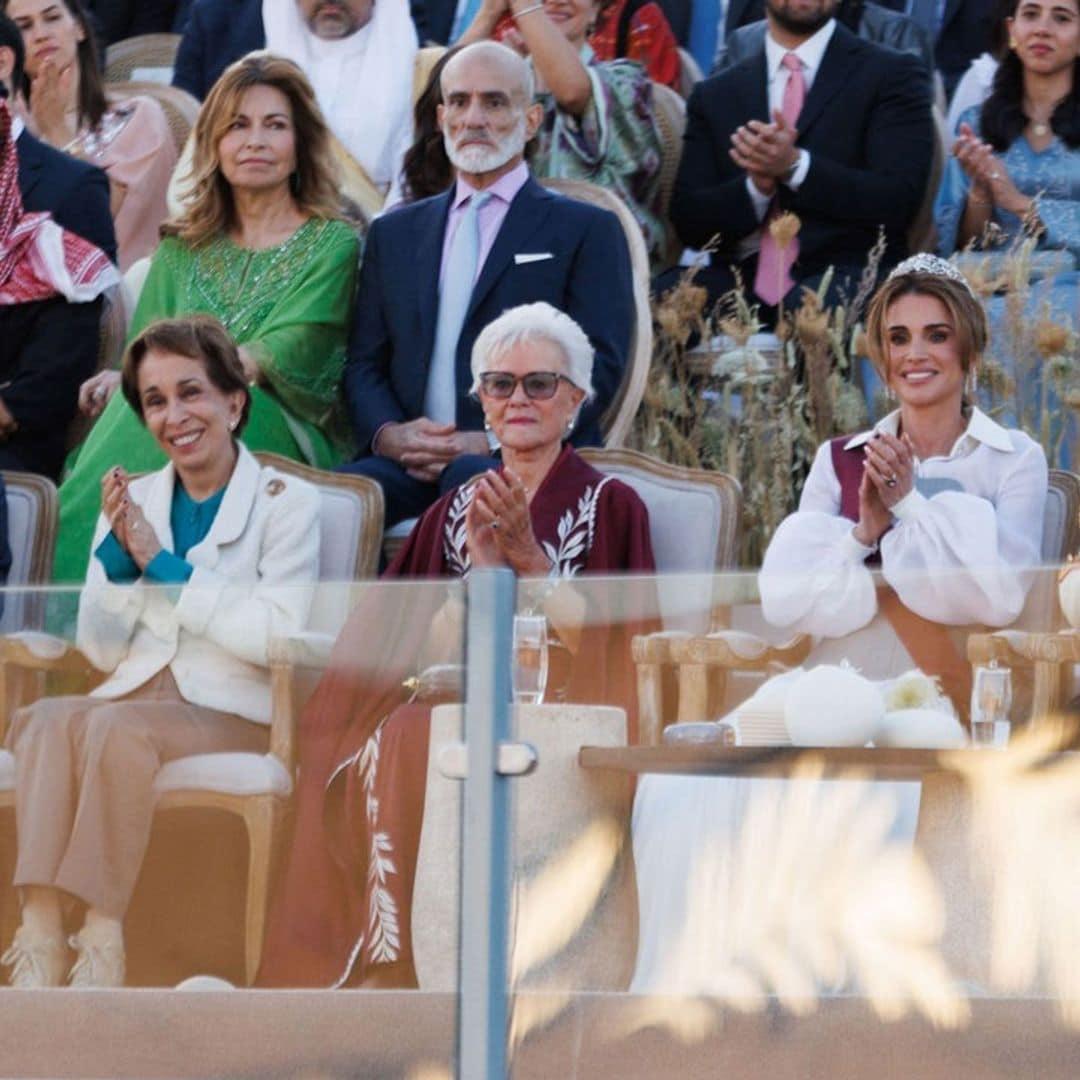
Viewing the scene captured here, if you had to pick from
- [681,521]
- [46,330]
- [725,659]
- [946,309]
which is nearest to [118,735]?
[725,659]

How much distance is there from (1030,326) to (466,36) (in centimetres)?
176

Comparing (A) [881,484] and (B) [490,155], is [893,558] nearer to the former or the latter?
(A) [881,484]

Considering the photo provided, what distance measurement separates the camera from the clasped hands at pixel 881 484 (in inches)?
204

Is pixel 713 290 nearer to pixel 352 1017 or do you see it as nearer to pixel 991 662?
pixel 991 662

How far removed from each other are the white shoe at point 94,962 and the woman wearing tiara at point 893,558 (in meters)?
0.65

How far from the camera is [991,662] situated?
11.7ft

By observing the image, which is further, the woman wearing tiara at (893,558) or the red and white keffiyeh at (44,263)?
the red and white keffiyeh at (44,263)

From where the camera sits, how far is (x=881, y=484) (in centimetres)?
518

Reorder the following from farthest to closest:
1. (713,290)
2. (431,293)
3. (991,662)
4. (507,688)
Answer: (713,290) < (431,293) < (991,662) < (507,688)

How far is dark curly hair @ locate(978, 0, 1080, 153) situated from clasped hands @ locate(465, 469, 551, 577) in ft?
7.22

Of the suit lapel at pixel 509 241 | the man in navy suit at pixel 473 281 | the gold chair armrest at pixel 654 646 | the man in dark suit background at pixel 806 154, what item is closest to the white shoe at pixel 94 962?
the gold chair armrest at pixel 654 646

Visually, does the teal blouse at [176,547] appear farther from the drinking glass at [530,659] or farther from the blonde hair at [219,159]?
the drinking glass at [530,659]

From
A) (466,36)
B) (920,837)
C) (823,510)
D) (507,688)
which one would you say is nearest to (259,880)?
(507,688)

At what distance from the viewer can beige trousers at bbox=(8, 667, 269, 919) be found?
3.42m
